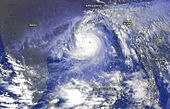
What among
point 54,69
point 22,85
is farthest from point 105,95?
point 22,85

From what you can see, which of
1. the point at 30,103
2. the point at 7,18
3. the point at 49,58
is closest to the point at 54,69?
the point at 49,58

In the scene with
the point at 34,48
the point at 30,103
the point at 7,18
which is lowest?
the point at 30,103

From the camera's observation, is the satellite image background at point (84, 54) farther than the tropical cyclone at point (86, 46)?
No

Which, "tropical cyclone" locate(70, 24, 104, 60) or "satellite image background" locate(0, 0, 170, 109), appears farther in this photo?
"tropical cyclone" locate(70, 24, 104, 60)

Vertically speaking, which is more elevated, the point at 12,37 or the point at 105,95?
the point at 12,37

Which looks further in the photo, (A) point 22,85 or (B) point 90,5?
(B) point 90,5

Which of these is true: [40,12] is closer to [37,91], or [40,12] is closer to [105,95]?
[37,91]

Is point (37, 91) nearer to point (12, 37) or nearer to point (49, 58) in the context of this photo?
point (49, 58)
